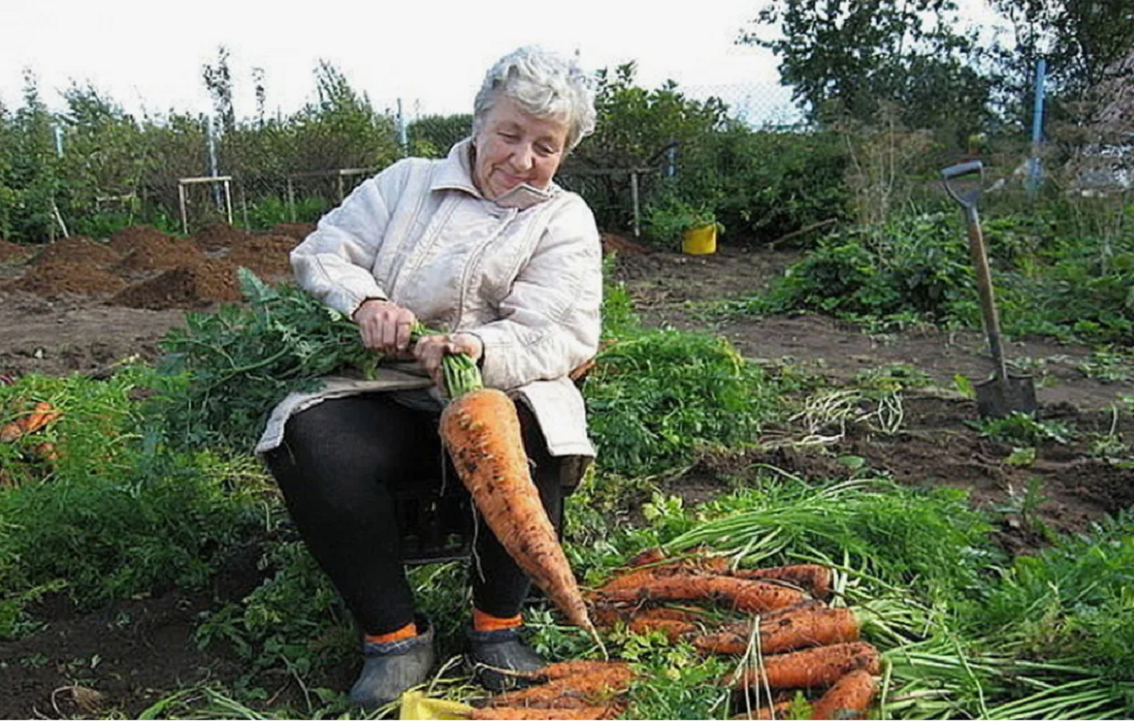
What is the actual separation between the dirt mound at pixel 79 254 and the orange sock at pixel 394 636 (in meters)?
9.21

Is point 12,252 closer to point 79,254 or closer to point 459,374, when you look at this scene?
point 79,254

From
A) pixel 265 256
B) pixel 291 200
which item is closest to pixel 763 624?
pixel 265 256

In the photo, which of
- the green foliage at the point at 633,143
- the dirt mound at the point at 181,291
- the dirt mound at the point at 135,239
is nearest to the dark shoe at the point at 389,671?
the dirt mound at the point at 181,291

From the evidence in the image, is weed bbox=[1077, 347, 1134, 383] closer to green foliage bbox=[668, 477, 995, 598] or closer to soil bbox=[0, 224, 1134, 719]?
soil bbox=[0, 224, 1134, 719]

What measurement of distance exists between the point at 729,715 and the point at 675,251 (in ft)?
32.7

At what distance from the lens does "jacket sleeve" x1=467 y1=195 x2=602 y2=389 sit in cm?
237

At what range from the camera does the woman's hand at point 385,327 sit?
2.29m

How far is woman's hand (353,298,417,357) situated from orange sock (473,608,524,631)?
61cm

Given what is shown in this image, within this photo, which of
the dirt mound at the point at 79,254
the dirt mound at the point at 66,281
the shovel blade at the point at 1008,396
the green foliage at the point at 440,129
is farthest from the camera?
the green foliage at the point at 440,129

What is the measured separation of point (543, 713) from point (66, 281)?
27.9ft

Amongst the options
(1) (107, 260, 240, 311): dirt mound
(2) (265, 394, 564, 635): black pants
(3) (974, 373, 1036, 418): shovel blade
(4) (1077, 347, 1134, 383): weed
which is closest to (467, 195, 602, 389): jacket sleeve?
(2) (265, 394, 564, 635): black pants

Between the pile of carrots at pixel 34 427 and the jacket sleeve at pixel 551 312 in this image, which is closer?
the jacket sleeve at pixel 551 312

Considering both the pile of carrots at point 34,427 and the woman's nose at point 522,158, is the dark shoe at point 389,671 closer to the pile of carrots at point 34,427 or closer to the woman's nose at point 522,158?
the woman's nose at point 522,158

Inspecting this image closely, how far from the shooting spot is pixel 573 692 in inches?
82.4
